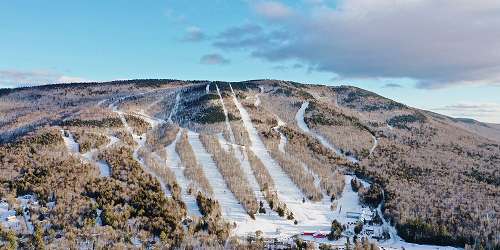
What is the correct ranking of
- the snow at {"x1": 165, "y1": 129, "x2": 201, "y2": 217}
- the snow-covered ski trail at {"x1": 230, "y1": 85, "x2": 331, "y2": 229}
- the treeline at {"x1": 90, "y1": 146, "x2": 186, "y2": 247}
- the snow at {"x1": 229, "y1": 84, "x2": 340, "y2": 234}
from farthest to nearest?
the snow-covered ski trail at {"x1": 230, "y1": 85, "x2": 331, "y2": 229} → the snow at {"x1": 165, "y1": 129, "x2": 201, "y2": 217} → the snow at {"x1": 229, "y1": 84, "x2": 340, "y2": 234} → the treeline at {"x1": 90, "y1": 146, "x2": 186, "y2": 247}

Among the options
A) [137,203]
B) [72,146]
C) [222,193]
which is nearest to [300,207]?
[222,193]

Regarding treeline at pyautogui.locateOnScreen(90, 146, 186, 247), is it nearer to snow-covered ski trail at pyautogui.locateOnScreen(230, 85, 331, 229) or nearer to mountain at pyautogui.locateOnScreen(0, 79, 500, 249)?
mountain at pyautogui.locateOnScreen(0, 79, 500, 249)

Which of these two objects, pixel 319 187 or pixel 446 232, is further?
pixel 319 187

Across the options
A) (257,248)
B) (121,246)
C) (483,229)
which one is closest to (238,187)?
(257,248)

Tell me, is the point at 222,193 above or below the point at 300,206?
above

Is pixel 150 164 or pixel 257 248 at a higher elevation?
pixel 150 164

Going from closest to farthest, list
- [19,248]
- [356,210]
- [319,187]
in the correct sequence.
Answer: [19,248], [356,210], [319,187]

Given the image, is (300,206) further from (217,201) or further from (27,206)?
(27,206)

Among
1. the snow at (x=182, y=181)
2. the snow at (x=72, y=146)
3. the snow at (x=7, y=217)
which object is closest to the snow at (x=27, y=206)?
the snow at (x=7, y=217)

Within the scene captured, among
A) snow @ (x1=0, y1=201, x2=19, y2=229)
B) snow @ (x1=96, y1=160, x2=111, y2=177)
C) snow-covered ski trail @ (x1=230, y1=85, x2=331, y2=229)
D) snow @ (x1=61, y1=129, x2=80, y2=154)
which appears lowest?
snow @ (x1=0, y1=201, x2=19, y2=229)

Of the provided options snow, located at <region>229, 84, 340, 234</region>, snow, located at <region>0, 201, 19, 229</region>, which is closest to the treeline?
snow, located at <region>0, 201, 19, 229</region>

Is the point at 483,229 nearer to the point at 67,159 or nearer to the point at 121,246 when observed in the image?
the point at 121,246
